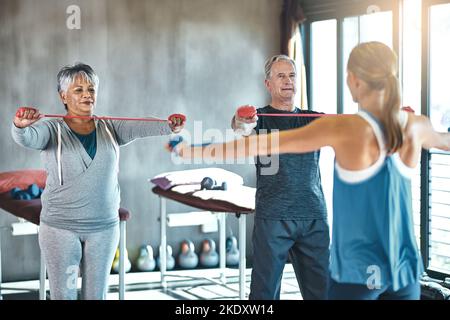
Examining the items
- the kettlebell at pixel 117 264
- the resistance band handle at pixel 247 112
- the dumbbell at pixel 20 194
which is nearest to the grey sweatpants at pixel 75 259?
the resistance band handle at pixel 247 112

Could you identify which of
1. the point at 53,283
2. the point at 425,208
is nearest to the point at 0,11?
the point at 53,283

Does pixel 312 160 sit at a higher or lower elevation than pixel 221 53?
lower

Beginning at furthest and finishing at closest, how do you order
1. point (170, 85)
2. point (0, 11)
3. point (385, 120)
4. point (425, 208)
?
point (170, 85) < point (0, 11) < point (425, 208) < point (385, 120)

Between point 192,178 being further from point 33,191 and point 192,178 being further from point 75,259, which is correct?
point 75,259

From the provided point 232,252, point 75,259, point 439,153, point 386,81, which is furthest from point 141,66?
point 386,81

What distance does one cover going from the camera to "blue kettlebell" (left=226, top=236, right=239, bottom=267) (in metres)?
4.95

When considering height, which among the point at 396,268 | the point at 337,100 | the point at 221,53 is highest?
the point at 221,53

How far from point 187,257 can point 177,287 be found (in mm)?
356

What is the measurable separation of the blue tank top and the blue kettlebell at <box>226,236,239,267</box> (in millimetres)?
2734

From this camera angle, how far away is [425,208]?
4082 millimetres

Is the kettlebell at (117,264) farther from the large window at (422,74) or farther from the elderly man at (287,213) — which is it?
the elderly man at (287,213)

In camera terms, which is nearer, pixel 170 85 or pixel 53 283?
pixel 53 283
